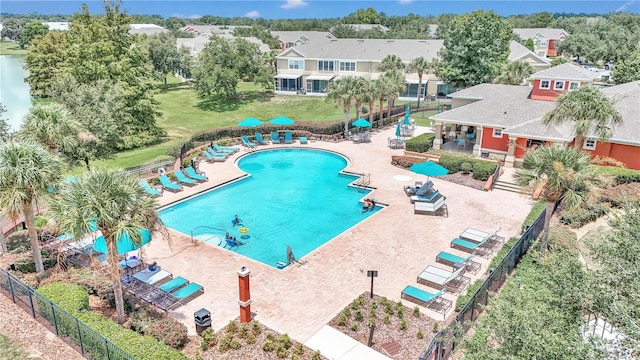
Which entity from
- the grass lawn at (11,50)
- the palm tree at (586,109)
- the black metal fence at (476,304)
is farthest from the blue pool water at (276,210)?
the grass lawn at (11,50)

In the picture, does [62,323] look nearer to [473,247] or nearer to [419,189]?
[473,247]

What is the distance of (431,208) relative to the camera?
75.5 ft

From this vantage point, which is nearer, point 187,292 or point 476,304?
point 476,304

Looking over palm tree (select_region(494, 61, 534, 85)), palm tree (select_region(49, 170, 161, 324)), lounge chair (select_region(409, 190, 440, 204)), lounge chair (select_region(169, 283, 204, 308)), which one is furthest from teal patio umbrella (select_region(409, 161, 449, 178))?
palm tree (select_region(494, 61, 534, 85))

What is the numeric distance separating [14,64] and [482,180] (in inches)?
5116

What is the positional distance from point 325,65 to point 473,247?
4884 centimetres

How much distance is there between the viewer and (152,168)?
1147 inches

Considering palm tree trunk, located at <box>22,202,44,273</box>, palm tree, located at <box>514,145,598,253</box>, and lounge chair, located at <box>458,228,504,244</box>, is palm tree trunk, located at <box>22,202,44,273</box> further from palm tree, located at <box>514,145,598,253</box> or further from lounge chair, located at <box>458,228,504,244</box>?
palm tree, located at <box>514,145,598,253</box>

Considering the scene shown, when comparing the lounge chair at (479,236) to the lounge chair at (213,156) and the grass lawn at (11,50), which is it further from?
the grass lawn at (11,50)

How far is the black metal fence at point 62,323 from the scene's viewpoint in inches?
434

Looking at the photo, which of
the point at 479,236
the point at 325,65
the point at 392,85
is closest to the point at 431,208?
the point at 479,236

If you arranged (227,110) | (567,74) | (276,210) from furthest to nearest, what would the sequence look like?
(227,110) → (567,74) → (276,210)

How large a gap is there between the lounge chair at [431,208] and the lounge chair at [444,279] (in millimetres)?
6270

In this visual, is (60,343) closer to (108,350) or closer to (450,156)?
(108,350)
